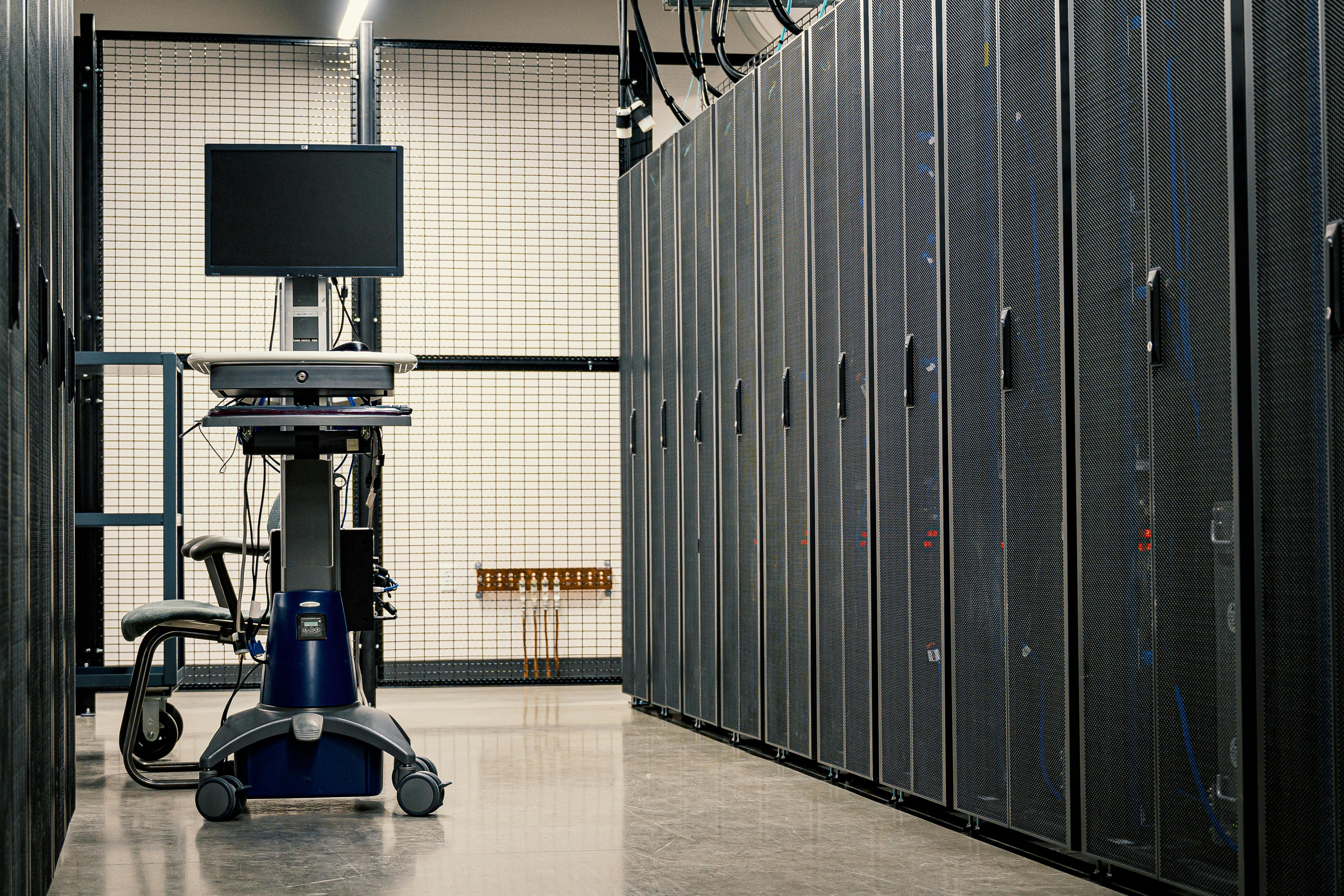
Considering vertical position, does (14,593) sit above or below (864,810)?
above

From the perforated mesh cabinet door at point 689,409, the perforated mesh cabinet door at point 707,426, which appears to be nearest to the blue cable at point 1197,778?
the perforated mesh cabinet door at point 707,426

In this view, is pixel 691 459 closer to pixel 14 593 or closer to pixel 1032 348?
pixel 1032 348

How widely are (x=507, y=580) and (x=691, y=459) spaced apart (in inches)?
74.8

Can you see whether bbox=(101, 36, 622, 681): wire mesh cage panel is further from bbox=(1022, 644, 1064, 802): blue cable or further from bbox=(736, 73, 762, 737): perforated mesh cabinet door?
bbox=(1022, 644, 1064, 802): blue cable

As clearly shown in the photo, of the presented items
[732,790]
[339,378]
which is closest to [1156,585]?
[732,790]

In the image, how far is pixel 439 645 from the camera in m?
7.23

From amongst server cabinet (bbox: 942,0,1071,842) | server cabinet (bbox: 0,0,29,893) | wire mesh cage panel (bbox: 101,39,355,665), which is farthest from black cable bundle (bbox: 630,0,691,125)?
server cabinet (bbox: 0,0,29,893)

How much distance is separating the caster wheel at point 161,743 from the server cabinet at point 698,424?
2.09 m

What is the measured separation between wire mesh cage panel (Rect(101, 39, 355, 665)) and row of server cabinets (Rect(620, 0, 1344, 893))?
3.02 metres

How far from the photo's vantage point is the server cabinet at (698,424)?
5535mm

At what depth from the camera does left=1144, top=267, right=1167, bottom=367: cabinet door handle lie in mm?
2812

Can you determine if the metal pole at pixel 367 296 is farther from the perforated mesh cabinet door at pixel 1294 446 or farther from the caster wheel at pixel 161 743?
the perforated mesh cabinet door at pixel 1294 446

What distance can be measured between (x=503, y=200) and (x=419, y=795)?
164 inches

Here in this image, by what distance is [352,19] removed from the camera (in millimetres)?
7137
